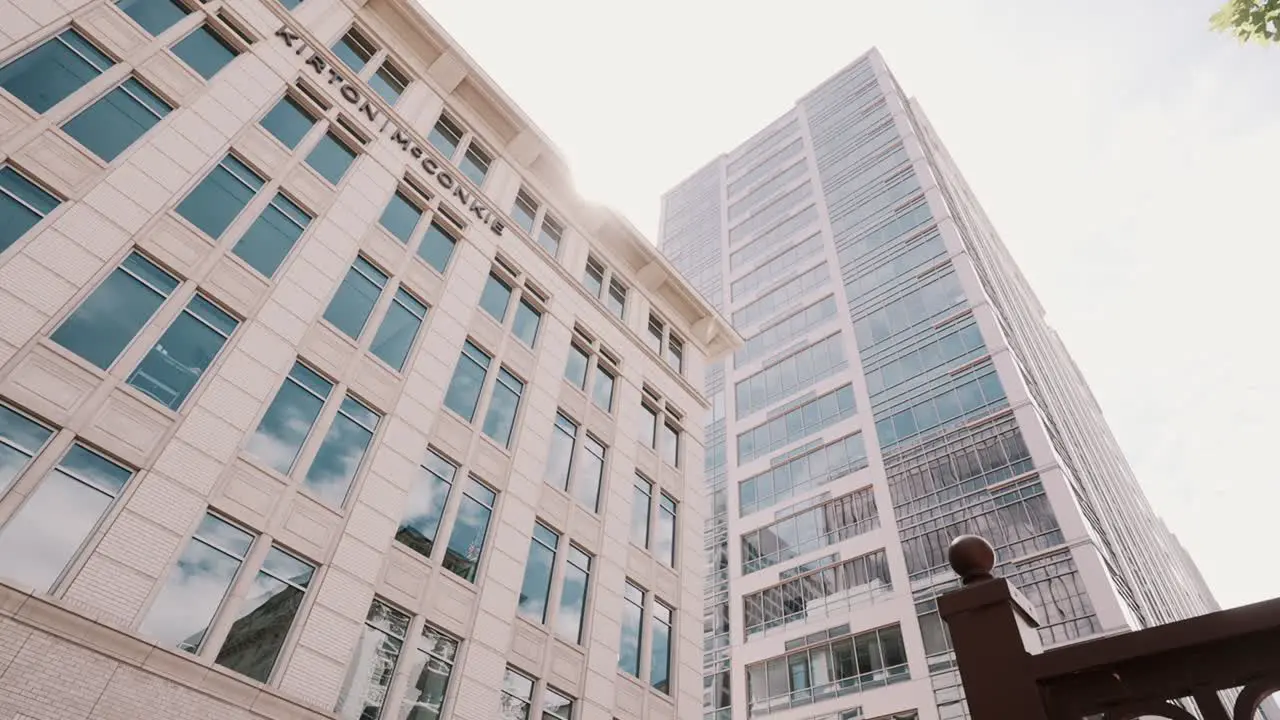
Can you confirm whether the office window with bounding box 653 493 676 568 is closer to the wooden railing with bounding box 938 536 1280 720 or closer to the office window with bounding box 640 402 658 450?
the office window with bounding box 640 402 658 450

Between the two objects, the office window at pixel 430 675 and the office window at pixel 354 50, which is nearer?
the office window at pixel 430 675

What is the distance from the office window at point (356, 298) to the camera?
16625mm

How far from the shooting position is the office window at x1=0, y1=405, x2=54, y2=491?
10.9 metres

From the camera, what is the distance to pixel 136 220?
14.0 metres

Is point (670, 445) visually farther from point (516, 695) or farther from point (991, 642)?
point (991, 642)

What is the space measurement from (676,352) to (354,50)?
13.9 meters

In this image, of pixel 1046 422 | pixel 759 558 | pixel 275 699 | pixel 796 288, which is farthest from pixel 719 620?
pixel 275 699

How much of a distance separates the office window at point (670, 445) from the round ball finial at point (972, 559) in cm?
2086

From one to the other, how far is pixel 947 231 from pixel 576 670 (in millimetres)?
34726

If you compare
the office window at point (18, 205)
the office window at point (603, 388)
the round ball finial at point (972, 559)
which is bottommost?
the round ball finial at point (972, 559)

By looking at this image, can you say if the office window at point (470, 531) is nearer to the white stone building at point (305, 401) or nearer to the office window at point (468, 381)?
the white stone building at point (305, 401)

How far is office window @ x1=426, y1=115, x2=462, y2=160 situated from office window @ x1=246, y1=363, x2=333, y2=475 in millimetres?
9081

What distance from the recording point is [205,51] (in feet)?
57.0

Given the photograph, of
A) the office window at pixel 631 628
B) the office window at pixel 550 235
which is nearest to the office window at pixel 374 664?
the office window at pixel 631 628
